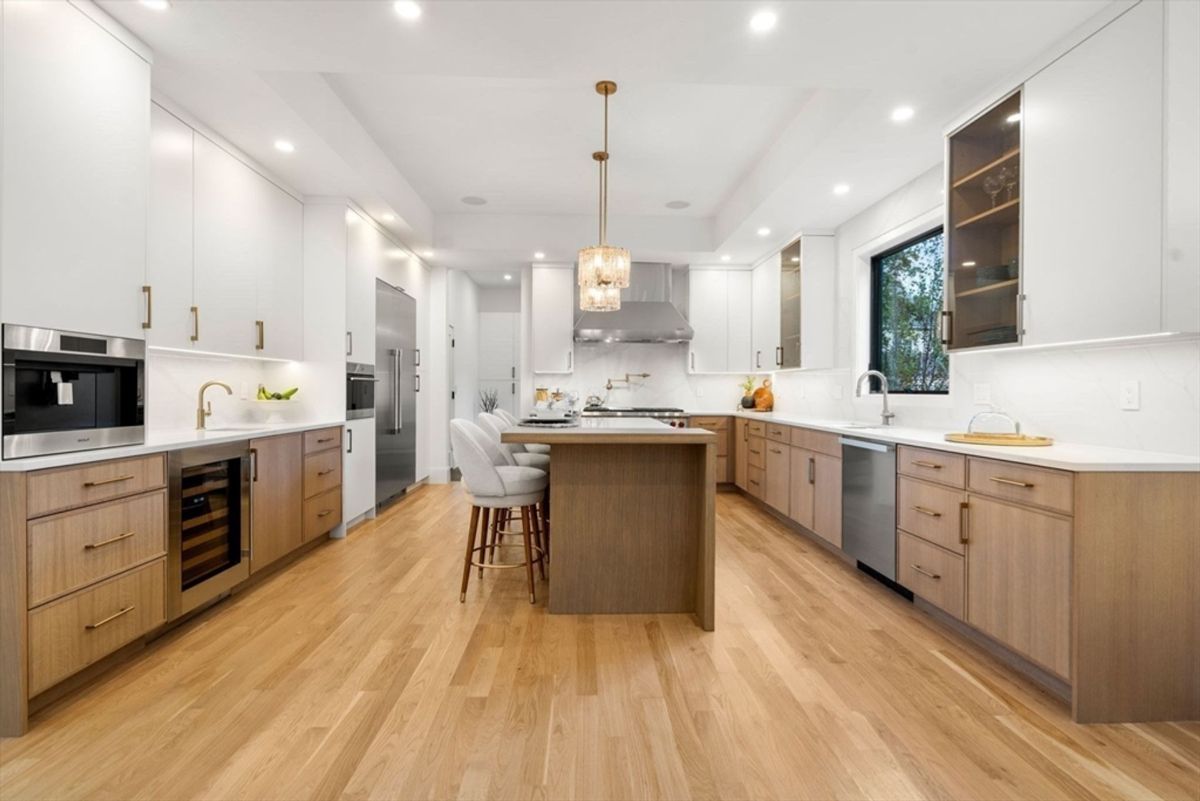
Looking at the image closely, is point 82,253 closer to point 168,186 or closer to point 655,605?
point 168,186

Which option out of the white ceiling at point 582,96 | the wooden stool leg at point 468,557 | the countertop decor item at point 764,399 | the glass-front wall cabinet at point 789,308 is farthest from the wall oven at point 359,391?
the countertop decor item at point 764,399

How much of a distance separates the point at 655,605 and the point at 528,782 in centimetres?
130

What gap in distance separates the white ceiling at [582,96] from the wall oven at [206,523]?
1754 millimetres

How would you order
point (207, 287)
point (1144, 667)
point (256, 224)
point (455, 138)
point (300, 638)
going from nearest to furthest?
point (1144, 667) < point (300, 638) < point (207, 287) < point (256, 224) < point (455, 138)

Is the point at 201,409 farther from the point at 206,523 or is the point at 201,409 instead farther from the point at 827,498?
the point at 827,498

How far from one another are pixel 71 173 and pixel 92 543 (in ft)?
4.31

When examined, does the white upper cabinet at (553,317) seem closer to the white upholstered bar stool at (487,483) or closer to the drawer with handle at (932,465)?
the white upholstered bar stool at (487,483)

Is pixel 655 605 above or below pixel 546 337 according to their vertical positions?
below

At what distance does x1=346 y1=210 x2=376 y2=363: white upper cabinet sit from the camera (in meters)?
4.27

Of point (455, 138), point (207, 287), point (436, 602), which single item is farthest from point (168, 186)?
point (436, 602)

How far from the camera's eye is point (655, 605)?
2.77 m

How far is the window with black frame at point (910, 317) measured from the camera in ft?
12.2

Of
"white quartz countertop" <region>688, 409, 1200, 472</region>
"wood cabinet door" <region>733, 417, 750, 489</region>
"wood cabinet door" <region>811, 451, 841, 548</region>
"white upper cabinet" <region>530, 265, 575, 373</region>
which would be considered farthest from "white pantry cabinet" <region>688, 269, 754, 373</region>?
"white quartz countertop" <region>688, 409, 1200, 472</region>

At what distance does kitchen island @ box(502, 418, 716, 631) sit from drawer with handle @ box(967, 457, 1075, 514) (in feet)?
3.73
